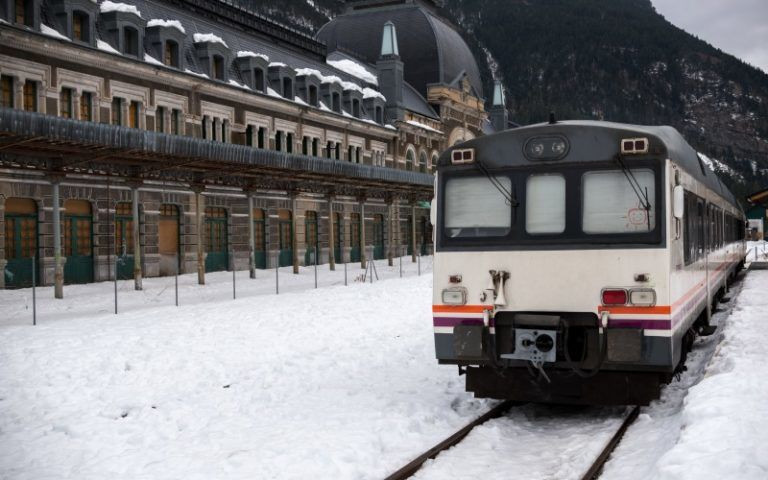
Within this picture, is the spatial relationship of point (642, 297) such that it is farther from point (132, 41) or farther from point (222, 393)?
Answer: point (132, 41)

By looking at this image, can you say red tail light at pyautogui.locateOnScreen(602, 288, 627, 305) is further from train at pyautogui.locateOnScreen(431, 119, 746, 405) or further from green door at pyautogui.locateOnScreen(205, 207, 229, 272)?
green door at pyautogui.locateOnScreen(205, 207, 229, 272)

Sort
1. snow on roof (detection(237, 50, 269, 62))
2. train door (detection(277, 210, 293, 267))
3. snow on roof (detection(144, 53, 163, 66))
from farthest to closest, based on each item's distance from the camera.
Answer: train door (detection(277, 210, 293, 267)) < snow on roof (detection(237, 50, 269, 62)) < snow on roof (detection(144, 53, 163, 66))

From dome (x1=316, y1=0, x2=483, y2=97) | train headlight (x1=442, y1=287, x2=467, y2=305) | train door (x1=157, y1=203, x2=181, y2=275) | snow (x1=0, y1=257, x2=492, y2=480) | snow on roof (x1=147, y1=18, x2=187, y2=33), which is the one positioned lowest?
snow (x1=0, y1=257, x2=492, y2=480)

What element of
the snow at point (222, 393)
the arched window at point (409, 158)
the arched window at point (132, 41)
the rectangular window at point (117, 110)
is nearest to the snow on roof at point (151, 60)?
the arched window at point (132, 41)

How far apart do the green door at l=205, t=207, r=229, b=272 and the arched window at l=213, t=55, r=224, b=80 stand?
18.9 feet

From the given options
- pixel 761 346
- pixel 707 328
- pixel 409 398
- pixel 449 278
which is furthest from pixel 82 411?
pixel 707 328

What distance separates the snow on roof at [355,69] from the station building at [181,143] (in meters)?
0.23

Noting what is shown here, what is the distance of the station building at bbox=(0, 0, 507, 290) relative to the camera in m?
21.8

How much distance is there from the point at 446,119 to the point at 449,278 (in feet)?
159

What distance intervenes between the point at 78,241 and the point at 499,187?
2204cm

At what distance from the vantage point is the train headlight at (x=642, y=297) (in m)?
8.07

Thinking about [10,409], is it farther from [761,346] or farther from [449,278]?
[761,346]

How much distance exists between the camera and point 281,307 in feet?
63.0

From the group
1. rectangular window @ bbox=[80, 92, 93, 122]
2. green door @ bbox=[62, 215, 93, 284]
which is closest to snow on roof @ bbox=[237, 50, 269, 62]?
rectangular window @ bbox=[80, 92, 93, 122]
